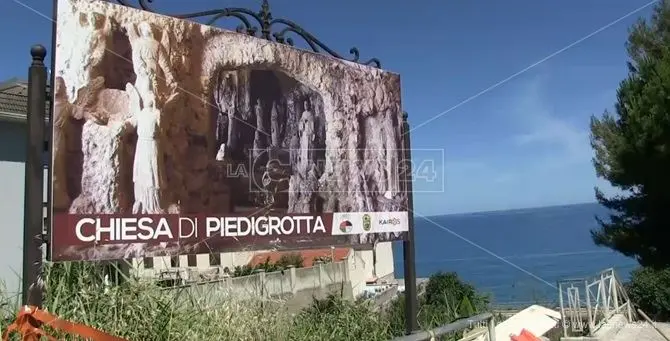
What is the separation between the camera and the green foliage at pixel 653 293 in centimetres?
1504

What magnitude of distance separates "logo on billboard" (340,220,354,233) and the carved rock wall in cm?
12

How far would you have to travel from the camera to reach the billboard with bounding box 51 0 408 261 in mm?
3699

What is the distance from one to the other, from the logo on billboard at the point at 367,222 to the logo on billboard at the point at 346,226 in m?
0.18

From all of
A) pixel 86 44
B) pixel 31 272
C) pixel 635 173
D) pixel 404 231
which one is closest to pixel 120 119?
pixel 86 44

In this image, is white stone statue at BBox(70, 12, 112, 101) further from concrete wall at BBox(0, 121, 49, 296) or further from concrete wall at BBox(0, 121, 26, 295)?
concrete wall at BBox(0, 121, 26, 295)

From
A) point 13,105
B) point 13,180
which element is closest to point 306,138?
point 13,105

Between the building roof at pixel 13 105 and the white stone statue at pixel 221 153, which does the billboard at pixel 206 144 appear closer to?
the white stone statue at pixel 221 153

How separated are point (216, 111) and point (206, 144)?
27cm

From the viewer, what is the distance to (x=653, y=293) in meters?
15.2

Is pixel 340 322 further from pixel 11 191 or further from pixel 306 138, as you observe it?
pixel 11 191

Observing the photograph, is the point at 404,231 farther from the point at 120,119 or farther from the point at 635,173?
the point at 635,173

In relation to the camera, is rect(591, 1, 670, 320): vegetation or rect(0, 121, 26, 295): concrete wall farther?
rect(591, 1, 670, 320): vegetation

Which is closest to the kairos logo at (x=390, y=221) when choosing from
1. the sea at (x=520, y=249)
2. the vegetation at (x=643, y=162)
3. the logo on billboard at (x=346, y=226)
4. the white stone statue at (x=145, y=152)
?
the logo on billboard at (x=346, y=226)

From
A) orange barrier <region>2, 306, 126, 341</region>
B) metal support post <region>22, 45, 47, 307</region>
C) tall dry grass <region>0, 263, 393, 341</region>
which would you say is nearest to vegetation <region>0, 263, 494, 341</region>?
tall dry grass <region>0, 263, 393, 341</region>
